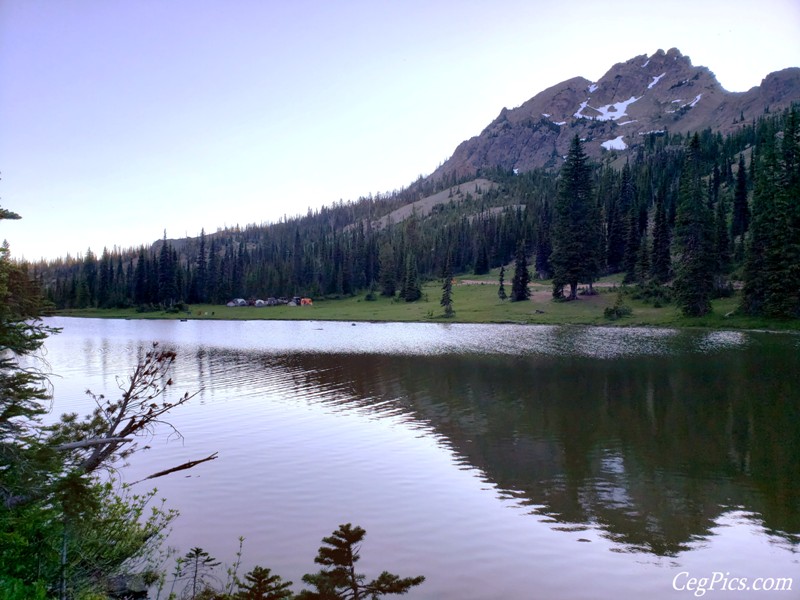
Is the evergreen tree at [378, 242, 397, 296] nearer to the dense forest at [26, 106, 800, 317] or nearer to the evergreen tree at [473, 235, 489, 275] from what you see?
the dense forest at [26, 106, 800, 317]

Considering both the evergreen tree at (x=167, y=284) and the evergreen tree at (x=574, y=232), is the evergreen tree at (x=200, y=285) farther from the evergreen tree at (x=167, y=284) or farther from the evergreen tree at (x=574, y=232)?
the evergreen tree at (x=574, y=232)

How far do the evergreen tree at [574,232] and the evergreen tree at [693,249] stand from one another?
13680 millimetres

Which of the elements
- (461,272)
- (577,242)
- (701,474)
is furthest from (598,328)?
(461,272)

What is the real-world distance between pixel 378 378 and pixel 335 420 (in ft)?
38.1

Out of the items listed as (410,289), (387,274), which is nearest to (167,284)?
(387,274)

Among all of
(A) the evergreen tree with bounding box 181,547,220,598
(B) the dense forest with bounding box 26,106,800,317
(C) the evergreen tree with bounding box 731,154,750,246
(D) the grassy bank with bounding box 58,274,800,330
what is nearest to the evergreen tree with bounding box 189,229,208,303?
(B) the dense forest with bounding box 26,106,800,317

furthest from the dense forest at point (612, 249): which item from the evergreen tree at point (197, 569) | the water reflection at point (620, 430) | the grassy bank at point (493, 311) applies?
the water reflection at point (620, 430)

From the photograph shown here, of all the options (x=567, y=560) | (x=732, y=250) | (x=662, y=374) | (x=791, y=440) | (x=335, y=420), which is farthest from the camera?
(x=732, y=250)

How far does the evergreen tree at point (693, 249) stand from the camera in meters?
67.7

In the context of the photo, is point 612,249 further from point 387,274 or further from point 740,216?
point 387,274

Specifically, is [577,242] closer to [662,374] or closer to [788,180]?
[788,180]

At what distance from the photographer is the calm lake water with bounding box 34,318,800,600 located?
1078 cm

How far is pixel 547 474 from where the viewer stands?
53.3 ft

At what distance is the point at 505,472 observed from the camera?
1656 cm
